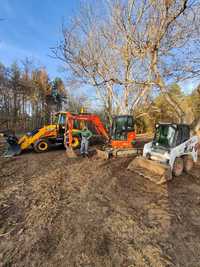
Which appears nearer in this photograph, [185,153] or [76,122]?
[185,153]

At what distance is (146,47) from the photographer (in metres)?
5.98

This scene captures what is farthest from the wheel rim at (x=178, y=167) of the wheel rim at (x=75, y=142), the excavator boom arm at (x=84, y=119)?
the wheel rim at (x=75, y=142)

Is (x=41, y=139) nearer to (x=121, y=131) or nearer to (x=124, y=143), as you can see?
(x=121, y=131)

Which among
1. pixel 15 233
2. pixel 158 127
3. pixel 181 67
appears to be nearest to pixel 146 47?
pixel 181 67

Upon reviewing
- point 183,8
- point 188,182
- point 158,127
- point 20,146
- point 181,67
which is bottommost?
point 188,182

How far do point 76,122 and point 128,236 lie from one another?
695 cm

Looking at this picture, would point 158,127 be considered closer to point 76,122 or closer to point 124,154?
point 124,154

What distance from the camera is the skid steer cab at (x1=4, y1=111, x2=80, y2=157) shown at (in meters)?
7.07

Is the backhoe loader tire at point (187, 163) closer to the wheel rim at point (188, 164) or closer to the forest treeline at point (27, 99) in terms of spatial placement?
the wheel rim at point (188, 164)

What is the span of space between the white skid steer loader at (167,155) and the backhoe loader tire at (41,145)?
4581mm

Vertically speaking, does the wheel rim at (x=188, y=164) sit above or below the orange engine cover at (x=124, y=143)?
below

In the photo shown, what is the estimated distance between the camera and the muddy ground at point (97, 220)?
76.7 inches

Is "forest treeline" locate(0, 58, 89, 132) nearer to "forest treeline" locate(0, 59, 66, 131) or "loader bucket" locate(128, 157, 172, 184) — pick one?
"forest treeline" locate(0, 59, 66, 131)

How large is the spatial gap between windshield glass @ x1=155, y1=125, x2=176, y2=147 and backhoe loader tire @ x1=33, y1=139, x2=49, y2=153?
5.37 meters
